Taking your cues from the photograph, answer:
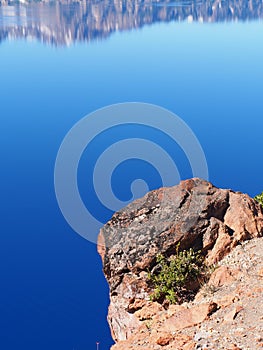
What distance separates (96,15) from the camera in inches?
2987

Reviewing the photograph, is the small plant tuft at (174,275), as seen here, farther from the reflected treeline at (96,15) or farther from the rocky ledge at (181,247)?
the reflected treeline at (96,15)

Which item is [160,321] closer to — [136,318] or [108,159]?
[136,318]

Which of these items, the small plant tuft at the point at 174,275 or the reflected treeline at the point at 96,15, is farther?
the reflected treeline at the point at 96,15

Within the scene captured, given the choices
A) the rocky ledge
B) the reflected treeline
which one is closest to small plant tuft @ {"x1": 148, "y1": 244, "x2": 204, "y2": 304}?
the rocky ledge

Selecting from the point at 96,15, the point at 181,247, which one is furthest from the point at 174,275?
the point at 96,15

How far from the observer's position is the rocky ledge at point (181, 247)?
690 cm

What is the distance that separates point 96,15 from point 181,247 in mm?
72176

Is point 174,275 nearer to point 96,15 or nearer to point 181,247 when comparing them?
point 181,247

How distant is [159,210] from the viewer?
8500 mm

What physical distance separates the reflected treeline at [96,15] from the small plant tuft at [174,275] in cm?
5387

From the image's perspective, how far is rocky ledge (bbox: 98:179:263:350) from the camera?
6898mm

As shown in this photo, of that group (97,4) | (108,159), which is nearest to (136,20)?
(97,4)

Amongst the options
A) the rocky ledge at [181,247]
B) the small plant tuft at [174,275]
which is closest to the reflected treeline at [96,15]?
the rocky ledge at [181,247]

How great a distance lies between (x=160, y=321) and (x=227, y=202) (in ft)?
7.91
